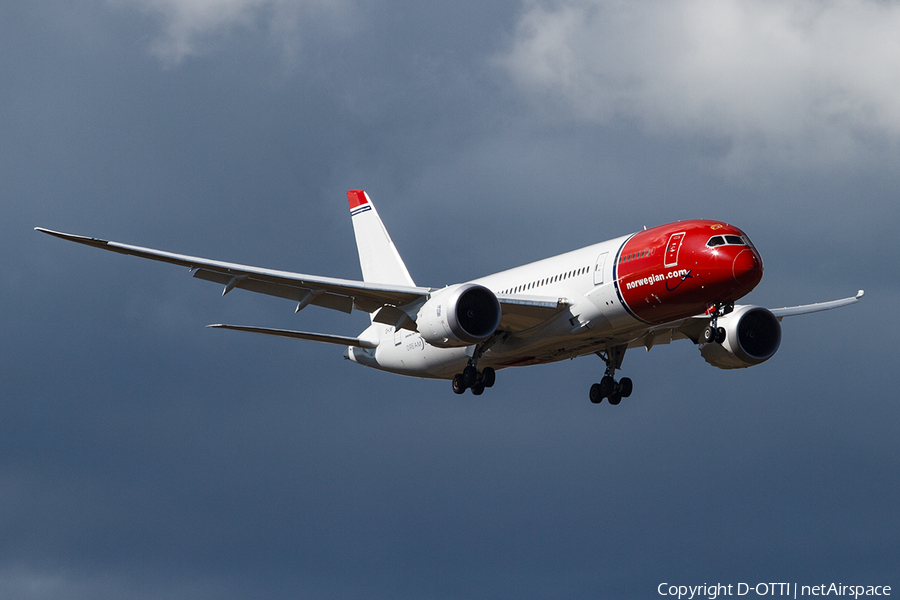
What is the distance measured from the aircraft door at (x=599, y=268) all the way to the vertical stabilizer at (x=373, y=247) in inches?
614

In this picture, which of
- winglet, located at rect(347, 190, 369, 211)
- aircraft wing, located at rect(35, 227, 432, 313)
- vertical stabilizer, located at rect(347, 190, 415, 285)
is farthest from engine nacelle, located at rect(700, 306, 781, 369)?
winglet, located at rect(347, 190, 369, 211)

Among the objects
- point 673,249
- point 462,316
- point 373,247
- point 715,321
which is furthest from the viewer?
point 373,247

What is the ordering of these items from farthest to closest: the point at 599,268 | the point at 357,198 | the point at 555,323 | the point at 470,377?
the point at 357,198 → the point at 470,377 → the point at 555,323 → the point at 599,268

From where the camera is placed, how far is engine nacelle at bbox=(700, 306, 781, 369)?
4475 centimetres

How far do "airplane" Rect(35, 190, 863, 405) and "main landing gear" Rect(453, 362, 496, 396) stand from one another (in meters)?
0.05

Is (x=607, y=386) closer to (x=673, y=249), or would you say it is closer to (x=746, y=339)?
(x=746, y=339)

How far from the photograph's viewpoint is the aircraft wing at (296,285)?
39.3m

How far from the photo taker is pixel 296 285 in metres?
42.1

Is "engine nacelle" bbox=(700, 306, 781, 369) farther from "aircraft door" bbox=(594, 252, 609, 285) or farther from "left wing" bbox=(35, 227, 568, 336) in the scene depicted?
"left wing" bbox=(35, 227, 568, 336)

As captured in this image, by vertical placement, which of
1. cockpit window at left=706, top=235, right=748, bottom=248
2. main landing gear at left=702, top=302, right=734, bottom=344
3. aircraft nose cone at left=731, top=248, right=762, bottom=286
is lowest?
main landing gear at left=702, top=302, right=734, bottom=344

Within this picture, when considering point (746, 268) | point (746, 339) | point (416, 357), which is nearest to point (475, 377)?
point (416, 357)

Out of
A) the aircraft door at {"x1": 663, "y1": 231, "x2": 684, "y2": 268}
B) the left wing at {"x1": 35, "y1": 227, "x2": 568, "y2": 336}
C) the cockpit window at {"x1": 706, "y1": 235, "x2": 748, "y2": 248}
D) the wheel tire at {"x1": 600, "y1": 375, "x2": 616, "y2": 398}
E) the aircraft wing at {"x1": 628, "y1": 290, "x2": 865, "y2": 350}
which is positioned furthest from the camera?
the wheel tire at {"x1": 600, "y1": 375, "x2": 616, "y2": 398}

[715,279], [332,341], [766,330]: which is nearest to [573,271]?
[715,279]

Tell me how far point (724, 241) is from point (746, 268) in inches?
45.7
